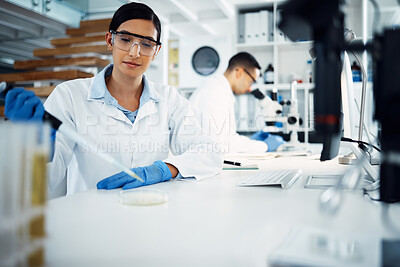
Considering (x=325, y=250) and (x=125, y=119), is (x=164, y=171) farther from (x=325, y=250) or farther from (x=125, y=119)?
(x=325, y=250)

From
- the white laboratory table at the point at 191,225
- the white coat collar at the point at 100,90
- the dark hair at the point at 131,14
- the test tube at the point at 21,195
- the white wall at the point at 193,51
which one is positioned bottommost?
the white laboratory table at the point at 191,225

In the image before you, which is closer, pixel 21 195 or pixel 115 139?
pixel 21 195

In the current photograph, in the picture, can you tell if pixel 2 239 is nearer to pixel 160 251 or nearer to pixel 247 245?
pixel 160 251

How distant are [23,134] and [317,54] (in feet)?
1.66

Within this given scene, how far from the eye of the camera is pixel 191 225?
2.25 ft

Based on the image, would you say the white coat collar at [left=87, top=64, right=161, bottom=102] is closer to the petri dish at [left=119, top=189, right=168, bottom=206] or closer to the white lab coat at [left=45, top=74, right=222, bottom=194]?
the white lab coat at [left=45, top=74, right=222, bottom=194]

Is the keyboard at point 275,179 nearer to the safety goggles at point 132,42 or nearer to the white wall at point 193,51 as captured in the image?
the safety goggles at point 132,42

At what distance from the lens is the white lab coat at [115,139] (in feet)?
4.47

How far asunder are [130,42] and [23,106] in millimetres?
694

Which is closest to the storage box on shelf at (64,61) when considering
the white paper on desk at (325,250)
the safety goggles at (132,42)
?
the safety goggles at (132,42)

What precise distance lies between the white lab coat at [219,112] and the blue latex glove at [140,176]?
1.35 meters

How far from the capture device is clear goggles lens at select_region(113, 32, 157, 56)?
150 centimetres

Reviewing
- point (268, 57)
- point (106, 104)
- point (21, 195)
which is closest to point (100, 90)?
point (106, 104)

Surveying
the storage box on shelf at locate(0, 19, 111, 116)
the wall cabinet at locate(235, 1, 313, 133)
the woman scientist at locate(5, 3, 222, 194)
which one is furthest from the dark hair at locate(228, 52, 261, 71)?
the woman scientist at locate(5, 3, 222, 194)
